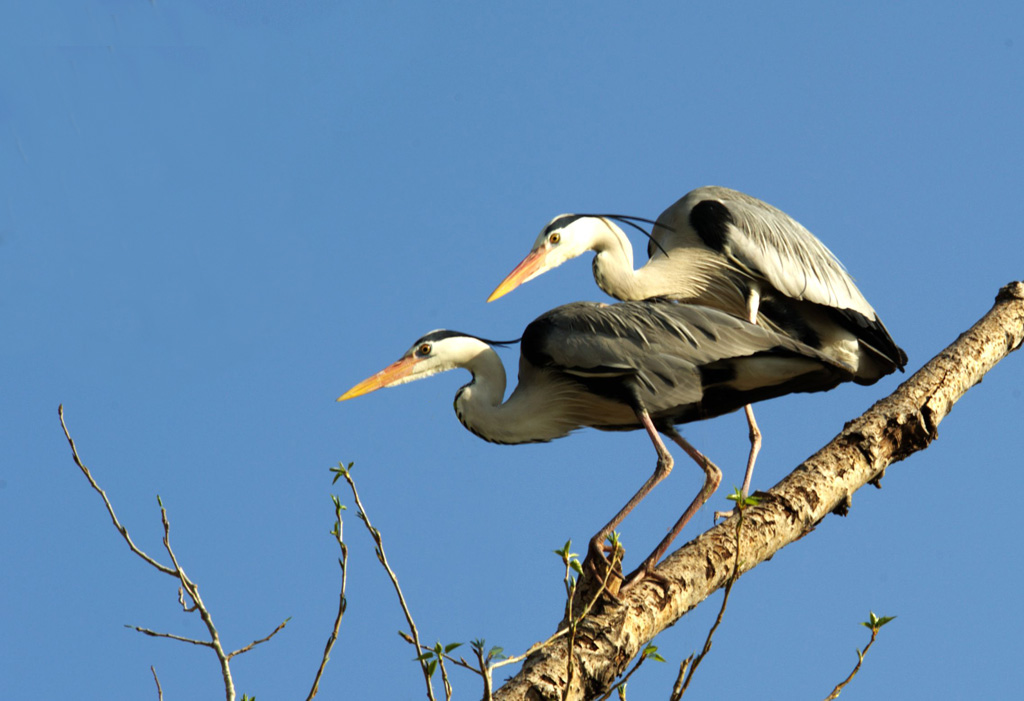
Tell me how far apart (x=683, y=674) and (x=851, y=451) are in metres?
2.24

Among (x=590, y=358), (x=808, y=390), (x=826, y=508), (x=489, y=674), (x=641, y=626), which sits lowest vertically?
(x=489, y=674)

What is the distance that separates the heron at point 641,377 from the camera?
15.9ft

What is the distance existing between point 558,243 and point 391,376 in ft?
4.12

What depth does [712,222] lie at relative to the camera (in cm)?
641

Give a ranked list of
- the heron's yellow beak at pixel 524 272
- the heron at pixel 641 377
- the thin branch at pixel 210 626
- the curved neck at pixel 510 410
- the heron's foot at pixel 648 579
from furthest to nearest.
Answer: the heron's yellow beak at pixel 524 272 < the curved neck at pixel 510 410 < the heron at pixel 641 377 < the heron's foot at pixel 648 579 < the thin branch at pixel 210 626

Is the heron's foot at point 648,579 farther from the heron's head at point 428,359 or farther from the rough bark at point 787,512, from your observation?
the heron's head at point 428,359

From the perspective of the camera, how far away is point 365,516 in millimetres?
3119

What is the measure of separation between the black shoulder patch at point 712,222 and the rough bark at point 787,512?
1471 mm

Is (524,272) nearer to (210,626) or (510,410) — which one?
(510,410)

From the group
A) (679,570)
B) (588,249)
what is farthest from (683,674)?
(588,249)

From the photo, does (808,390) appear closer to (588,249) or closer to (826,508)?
(826,508)

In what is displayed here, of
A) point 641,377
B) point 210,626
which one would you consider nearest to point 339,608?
point 210,626

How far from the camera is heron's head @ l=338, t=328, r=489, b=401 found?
5.62 m

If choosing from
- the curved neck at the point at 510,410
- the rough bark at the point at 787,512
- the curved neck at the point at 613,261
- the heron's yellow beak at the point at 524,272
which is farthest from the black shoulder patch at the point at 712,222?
the curved neck at the point at 510,410
